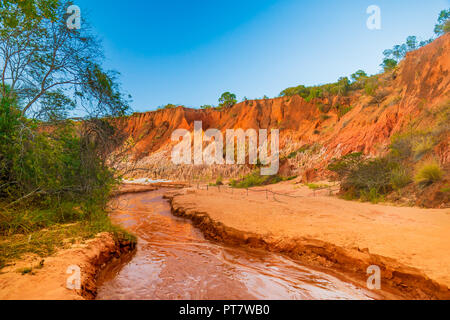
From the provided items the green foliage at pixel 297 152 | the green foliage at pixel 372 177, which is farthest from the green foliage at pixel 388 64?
the green foliage at pixel 372 177

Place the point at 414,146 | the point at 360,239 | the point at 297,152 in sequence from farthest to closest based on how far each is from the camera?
the point at 297,152 → the point at 414,146 → the point at 360,239

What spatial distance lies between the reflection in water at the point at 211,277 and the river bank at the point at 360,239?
0.38 metres

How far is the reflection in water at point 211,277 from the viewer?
3297 millimetres

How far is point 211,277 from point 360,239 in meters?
2.82

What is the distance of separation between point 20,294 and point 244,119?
32048mm

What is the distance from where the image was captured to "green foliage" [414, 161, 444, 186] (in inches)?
292

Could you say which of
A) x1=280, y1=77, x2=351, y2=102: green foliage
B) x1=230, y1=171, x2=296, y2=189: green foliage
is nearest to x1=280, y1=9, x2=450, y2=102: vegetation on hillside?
x1=280, y1=77, x2=351, y2=102: green foliage

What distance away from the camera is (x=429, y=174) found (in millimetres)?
7559

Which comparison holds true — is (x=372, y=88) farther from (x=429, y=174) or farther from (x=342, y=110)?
(x=429, y=174)

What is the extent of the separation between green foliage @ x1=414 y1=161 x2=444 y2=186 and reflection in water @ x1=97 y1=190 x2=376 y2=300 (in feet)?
20.3

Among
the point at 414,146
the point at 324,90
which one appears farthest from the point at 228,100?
the point at 414,146

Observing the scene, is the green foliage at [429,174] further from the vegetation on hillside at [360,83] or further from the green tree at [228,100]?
the green tree at [228,100]

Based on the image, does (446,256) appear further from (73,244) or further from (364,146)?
(364,146)

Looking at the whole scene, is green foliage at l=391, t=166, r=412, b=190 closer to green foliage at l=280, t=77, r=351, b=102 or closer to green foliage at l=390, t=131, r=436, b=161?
green foliage at l=390, t=131, r=436, b=161
